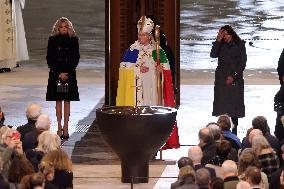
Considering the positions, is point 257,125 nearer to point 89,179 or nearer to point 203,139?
point 203,139

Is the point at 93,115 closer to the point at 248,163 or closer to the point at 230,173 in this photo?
the point at 248,163

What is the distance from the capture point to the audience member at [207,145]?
12.5 meters

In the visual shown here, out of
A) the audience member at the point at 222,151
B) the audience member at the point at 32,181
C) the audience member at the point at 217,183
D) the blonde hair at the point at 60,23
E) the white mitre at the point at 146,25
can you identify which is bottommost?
the audience member at the point at 222,151

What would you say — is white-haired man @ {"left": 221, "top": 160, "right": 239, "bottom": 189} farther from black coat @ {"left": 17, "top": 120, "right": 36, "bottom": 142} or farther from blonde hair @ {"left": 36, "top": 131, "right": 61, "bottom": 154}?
black coat @ {"left": 17, "top": 120, "right": 36, "bottom": 142}

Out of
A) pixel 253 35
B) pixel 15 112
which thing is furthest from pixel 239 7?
pixel 15 112

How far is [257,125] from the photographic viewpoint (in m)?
13.6

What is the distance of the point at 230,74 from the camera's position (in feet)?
55.2

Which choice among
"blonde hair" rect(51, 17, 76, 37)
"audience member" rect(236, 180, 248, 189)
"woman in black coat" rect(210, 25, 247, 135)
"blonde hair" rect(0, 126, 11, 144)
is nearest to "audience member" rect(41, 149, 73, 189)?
"blonde hair" rect(0, 126, 11, 144)

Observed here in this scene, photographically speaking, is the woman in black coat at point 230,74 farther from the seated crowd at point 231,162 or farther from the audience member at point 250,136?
the audience member at point 250,136

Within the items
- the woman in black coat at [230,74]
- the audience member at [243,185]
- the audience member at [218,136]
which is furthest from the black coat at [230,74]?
the audience member at [243,185]

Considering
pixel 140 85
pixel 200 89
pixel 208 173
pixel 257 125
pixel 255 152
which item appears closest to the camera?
pixel 208 173

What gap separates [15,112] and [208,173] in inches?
345

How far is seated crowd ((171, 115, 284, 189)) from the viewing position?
36.2 ft

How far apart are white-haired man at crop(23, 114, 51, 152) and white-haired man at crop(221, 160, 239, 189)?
272cm
